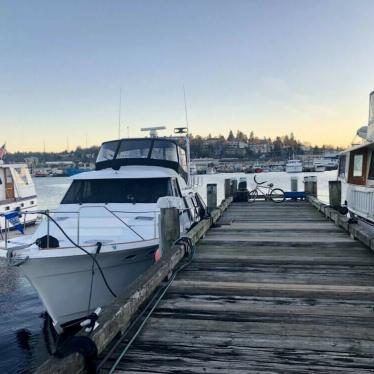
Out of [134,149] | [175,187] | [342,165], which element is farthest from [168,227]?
[342,165]

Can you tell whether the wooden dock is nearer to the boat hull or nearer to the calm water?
the boat hull

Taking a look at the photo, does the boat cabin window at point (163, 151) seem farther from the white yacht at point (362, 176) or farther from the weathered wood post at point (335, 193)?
the white yacht at point (362, 176)

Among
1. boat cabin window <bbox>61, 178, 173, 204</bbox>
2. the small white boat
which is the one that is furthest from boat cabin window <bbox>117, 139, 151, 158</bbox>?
the small white boat

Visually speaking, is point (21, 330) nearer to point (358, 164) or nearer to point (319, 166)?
point (358, 164)

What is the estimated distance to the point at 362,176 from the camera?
14727mm

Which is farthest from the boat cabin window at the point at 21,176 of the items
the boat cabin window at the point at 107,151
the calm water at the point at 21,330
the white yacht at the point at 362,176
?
the white yacht at the point at 362,176

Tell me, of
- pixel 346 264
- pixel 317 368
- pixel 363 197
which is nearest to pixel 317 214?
pixel 363 197

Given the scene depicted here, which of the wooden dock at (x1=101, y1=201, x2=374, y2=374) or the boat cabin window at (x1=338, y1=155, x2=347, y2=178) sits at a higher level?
the boat cabin window at (x1=338, y1=155, x2=347, y2=178)

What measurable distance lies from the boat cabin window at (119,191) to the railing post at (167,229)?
2673 mm

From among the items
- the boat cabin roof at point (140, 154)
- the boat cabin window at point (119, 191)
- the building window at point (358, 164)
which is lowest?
the boat cabin window at point (119, 191)

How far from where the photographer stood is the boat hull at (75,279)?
282 inches

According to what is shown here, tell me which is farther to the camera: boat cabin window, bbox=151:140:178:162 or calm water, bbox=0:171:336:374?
boat cabin window, bbox=151:140:178:162

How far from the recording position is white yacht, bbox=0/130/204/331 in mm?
7219

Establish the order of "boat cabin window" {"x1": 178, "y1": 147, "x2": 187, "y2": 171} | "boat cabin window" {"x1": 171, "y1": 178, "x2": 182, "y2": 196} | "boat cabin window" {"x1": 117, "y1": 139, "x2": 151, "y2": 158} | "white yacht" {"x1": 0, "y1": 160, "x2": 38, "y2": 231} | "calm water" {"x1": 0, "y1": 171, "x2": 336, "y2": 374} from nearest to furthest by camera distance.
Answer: "calm water" {"x1": 0, "y1": 171, "x2": 336, "y2": 374}, "boat cabin window" {"x1": 171, "y1": 178, "x2": 182, "y2": 196}, "boat cabin window" {"x1": 117, "y1": 139, "x2": 151, "y2": 158}, "boat cabin window" {"x1": 178, "y1": 147, "x2": 187, "y2": 171}, "white yacht" {"x1": 0, "y1": 160, "x2": 38, "y2": 231}
